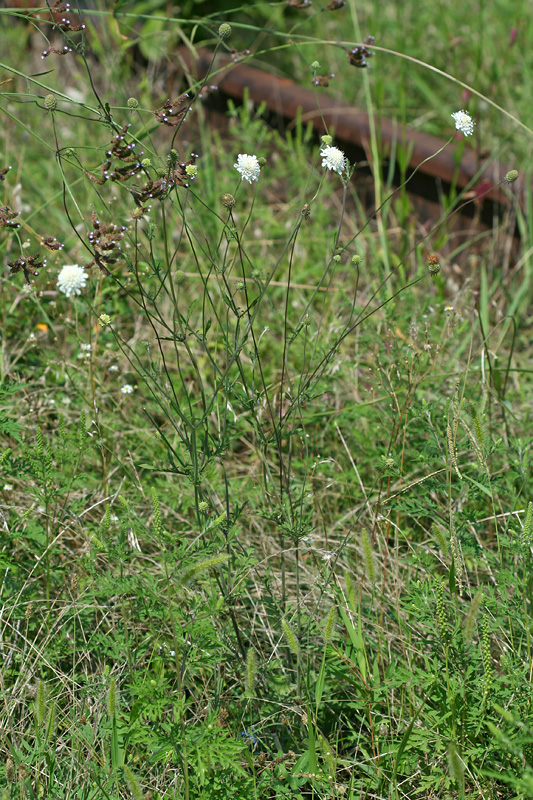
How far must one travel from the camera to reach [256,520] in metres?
2.03

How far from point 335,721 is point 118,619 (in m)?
0.56

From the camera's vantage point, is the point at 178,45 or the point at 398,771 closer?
the point at 398,771

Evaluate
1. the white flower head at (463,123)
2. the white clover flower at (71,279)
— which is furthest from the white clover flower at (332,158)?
the white clover flower at (71,279)

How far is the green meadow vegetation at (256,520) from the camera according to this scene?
1.43m

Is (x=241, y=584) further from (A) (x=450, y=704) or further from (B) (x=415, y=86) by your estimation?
(B) (x=415, y=86)

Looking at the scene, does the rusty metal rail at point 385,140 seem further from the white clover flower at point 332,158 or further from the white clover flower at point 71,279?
the white clover flower at point 71,279

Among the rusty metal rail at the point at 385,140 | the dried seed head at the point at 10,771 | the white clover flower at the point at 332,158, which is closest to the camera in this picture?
the dried seed head at the point at 10,771

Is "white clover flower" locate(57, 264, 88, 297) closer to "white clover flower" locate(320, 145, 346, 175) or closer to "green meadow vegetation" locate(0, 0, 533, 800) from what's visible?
"green meadow vegetation" locate(0, 0, 533, 800)

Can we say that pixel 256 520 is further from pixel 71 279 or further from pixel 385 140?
pixel 385 140

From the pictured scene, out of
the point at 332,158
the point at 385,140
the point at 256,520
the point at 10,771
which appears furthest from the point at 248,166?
the point at 385,140

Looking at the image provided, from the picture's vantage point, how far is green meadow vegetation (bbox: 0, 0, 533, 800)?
143 centimetres

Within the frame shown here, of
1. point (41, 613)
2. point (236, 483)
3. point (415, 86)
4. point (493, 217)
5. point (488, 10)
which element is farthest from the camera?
point (488, 10)

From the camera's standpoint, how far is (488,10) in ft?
14.0

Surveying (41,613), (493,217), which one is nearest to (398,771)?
(41,613)
